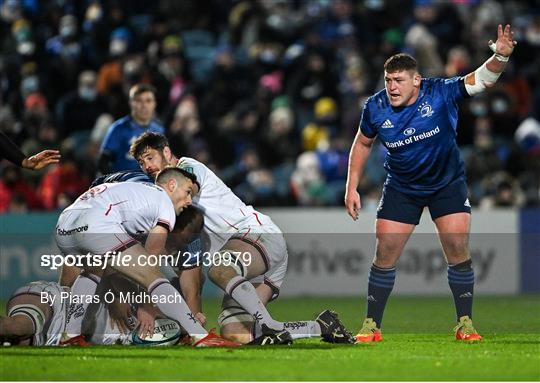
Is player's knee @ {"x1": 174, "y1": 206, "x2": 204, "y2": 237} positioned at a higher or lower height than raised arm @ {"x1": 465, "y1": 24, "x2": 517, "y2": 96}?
lower

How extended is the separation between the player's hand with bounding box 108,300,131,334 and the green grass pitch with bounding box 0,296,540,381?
345 millimetres

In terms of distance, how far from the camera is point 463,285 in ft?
32.7

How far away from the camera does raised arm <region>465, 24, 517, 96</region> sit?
9469 millimetres

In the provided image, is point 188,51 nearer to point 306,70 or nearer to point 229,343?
point 306,70

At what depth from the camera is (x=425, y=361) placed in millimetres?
8422

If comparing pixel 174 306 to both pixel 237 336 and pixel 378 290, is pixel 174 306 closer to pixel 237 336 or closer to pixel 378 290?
pixel 237 336

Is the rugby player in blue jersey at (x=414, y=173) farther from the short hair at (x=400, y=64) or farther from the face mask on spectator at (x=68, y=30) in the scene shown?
the face mask on spectator at (x=68, y=30)

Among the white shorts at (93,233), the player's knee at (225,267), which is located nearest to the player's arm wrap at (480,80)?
the player's knee at (225,267)

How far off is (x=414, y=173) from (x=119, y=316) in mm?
2574

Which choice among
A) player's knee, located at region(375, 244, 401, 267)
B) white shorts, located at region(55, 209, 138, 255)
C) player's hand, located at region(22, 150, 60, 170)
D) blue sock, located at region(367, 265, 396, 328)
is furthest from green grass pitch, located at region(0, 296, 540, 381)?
player's hand, located at region(22, 150, 60, 170)

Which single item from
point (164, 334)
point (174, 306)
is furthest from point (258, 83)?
point (174, 306)

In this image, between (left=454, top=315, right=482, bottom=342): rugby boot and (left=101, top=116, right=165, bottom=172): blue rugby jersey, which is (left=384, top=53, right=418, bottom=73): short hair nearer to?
(left=454, top=315, right=482, bottom=342): rugby boot

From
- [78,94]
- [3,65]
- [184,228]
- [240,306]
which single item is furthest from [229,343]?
[3,65]

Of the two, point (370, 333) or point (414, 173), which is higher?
point (414, 173)
